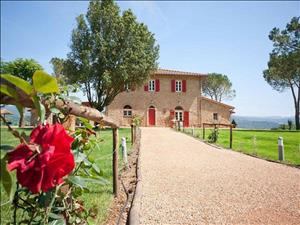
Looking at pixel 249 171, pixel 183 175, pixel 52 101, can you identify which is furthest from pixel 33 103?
pixel 249 171

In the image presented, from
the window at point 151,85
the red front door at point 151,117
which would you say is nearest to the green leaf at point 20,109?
the red front door at point 151,117

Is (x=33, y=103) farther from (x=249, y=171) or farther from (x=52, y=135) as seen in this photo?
(x=249, y=171)

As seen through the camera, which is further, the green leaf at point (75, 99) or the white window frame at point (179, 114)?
the white window frame at point (179, 114)

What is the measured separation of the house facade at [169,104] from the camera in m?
32.5

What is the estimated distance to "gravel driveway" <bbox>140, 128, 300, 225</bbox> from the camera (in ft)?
11.1

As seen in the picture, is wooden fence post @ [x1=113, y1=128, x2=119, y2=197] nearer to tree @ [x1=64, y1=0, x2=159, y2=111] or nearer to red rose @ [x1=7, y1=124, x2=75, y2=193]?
red rose @ [x1=7, y1=124, x2=75, y2=193]

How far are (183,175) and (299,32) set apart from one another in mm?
3346

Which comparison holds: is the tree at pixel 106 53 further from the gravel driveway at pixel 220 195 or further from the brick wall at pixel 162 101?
the gravel driveway at pixel 220 195

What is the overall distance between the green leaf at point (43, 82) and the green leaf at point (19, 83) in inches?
0.6

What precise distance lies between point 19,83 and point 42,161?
185mm

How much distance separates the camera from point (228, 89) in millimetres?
61594

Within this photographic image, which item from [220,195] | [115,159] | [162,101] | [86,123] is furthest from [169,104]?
[86,123]

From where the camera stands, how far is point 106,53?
1069 inches

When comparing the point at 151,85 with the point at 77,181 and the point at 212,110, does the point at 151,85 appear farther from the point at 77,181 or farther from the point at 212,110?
the point at 77,181
